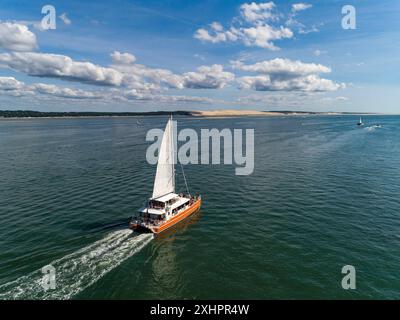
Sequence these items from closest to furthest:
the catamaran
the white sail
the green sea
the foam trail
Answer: the foam trail, the green sea, the catamaran, the white sail

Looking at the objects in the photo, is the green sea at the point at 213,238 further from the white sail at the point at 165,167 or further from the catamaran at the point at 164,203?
the white sail at the point at 165,167

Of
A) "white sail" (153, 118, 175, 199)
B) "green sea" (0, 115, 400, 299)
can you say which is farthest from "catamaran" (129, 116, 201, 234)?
"green sea" (0, 115, 400, 299)

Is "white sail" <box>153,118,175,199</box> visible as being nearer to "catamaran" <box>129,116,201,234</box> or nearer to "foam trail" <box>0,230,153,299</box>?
"catamaran" <box>129,116,201,234</box>

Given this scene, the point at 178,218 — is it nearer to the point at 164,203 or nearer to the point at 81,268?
the point at 164,203

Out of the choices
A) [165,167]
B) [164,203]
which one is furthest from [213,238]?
[165,167]

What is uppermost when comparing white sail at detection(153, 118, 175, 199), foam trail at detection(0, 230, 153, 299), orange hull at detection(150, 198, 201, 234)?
white sail at detection(153, 118, 175, 199)
